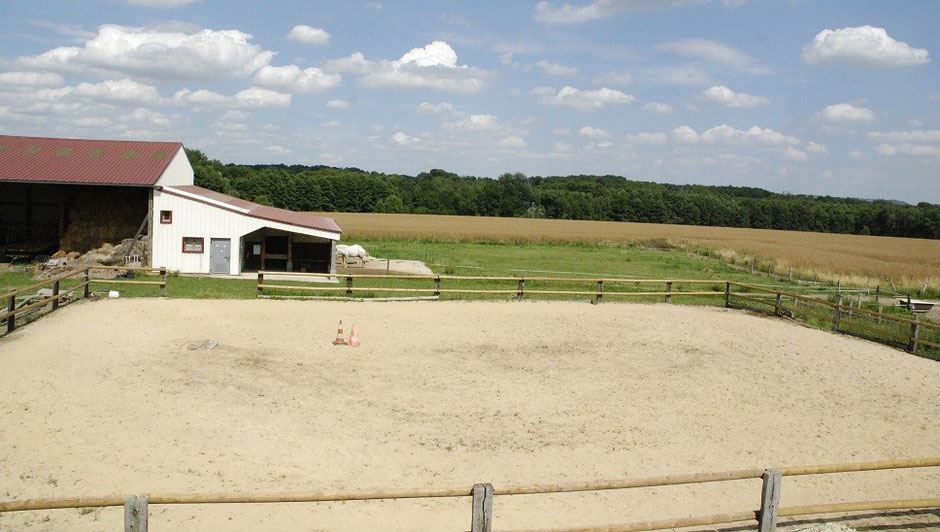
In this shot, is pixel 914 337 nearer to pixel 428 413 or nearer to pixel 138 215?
pixel 428 413

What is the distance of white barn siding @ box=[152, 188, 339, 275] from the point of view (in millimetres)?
27953

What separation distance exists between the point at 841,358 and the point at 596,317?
6006mm

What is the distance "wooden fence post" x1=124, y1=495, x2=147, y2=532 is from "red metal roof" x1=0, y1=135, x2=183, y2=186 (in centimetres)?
2479

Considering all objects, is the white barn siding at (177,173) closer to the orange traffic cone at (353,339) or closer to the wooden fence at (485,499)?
the orange traffic cone at (353,339)


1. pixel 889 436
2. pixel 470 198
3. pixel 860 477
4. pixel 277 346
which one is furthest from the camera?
pixel 470 198

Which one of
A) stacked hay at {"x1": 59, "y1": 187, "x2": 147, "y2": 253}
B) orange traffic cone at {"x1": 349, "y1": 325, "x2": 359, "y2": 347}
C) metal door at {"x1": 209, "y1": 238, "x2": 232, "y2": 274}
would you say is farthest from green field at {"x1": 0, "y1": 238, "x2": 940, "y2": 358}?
orange traffic cone at {"x1": 349, "y1": 325, "x2": 359, "y2": 347}

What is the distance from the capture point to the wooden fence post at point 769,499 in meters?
6.75

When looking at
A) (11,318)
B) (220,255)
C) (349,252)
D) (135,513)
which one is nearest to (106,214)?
(220,255)

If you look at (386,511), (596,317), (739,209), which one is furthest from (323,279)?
(739,209)

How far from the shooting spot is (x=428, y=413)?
11352mm

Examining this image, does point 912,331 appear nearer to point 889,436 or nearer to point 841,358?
point 841,358

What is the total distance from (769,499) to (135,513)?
18.1 feet

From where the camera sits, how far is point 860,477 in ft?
31.8

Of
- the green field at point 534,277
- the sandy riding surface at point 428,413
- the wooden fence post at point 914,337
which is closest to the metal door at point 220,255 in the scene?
the green field at point 534,277
